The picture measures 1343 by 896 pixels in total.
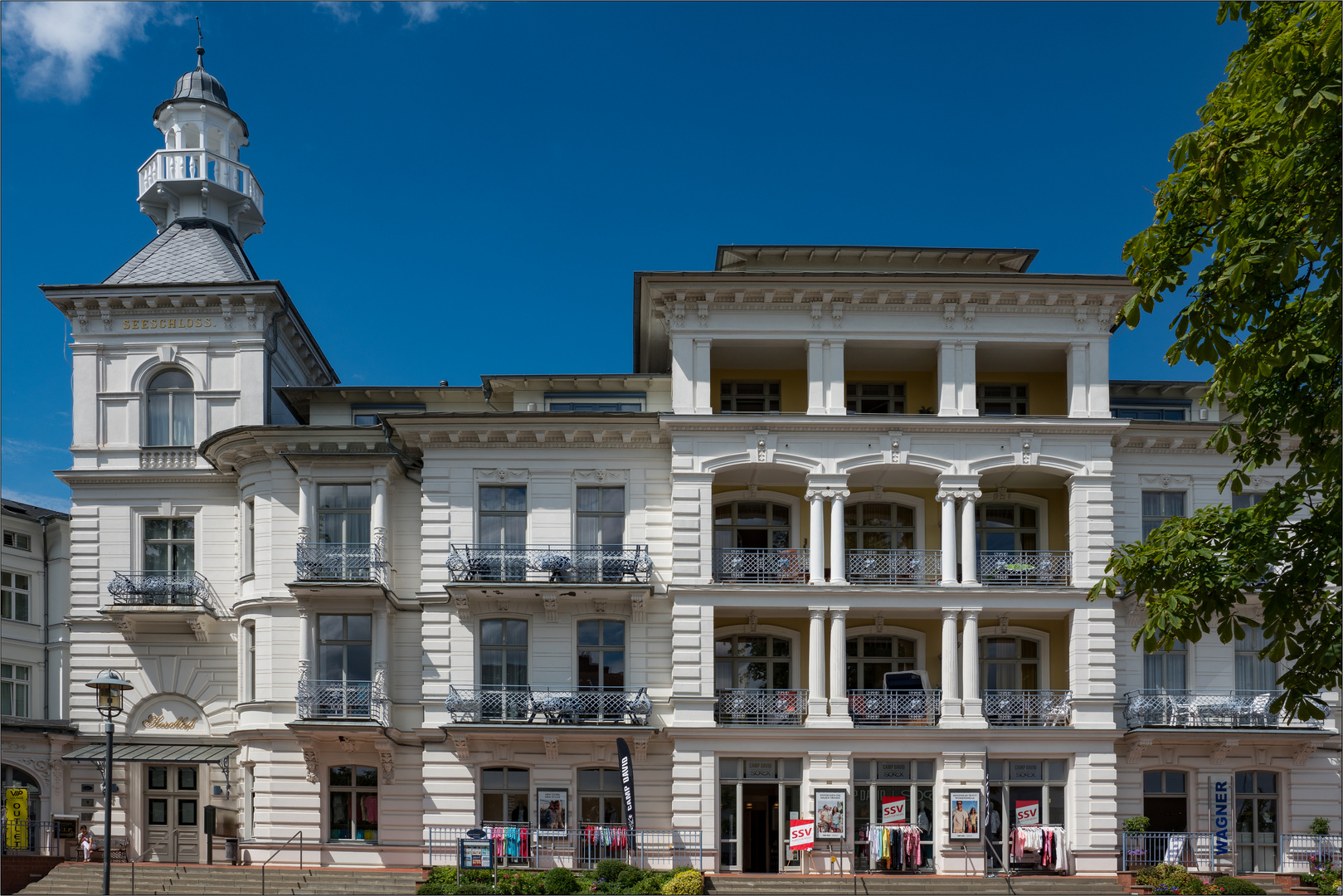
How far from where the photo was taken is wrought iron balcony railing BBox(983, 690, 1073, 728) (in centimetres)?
2992

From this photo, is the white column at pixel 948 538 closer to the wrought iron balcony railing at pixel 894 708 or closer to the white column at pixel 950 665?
the white column at pixel 950 665

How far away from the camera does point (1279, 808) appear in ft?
101

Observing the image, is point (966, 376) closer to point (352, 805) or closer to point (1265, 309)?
point (1265, 309)

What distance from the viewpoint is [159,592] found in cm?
3186

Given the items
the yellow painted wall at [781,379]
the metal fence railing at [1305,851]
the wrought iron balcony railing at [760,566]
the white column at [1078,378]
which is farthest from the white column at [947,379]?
the metal fence railing at [1305,851]

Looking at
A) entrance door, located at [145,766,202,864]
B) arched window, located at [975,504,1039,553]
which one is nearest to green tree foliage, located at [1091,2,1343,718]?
arched window, located at [975,504,1039,553]

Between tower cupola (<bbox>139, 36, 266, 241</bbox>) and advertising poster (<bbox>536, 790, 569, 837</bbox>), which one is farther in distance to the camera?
tower cupola (<bbox>139, 36, 266, 241</bbox>)

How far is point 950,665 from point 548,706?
9902mm

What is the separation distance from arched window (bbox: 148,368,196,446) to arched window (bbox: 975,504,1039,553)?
853 inches

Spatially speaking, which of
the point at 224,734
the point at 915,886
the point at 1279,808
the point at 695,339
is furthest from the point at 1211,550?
the point at 224,734

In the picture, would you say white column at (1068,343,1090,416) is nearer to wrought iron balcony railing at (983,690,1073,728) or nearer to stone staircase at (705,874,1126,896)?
wrought iron balcony railing at (983,690,1073,728)

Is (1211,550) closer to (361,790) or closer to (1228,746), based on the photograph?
(1228,746)

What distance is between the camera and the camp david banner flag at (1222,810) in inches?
1187

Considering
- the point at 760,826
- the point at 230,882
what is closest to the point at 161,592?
the point at 230,882
